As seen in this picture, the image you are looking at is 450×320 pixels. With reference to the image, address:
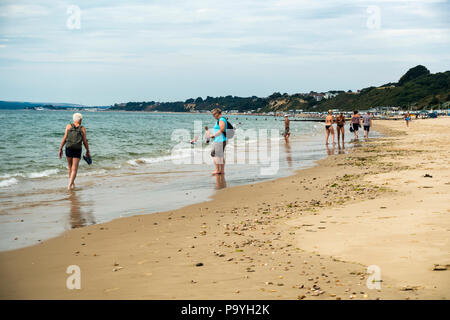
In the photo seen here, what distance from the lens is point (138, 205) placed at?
30.3 feet

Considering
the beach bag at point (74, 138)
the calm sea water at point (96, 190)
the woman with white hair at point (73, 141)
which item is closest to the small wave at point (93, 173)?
the calm sea water at point (96, 190)

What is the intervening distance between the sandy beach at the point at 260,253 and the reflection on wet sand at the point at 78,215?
1.59ft

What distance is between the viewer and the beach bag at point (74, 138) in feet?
37.3

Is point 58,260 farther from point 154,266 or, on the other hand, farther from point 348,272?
point 348,272

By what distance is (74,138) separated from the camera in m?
11.4

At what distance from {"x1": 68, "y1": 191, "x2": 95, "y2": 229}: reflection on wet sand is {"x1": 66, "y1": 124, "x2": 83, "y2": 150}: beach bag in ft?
5.75

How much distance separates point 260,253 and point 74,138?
763 cm

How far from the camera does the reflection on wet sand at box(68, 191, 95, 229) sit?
24.8 ft

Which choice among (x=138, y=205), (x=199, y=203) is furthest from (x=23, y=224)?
(x=199, y=203)

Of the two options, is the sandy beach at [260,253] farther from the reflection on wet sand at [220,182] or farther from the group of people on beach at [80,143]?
the group of people on beach at [80,143]

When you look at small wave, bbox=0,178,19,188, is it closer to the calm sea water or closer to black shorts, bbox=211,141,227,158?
the calm sea water
